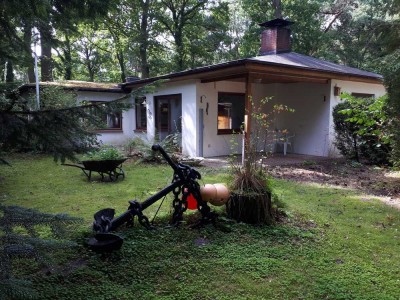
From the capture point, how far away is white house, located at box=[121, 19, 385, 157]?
31.5ft

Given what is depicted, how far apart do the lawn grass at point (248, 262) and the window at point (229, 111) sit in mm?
6535

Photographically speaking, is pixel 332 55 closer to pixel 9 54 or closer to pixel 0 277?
pixel 9 54

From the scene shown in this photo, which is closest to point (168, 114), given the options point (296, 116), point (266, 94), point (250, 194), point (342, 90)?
point (266, 94)

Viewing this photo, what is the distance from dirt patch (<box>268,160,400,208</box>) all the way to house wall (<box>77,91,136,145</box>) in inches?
300

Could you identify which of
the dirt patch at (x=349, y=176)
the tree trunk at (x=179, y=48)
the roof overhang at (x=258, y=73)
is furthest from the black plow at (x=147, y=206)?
the tree trunk at (x=179, y=48)

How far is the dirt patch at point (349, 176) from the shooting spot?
5.82 m

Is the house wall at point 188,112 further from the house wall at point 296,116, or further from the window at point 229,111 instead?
the window at point 229,111

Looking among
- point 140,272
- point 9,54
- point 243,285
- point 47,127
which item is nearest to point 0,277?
point 47,127

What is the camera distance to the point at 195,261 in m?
2.82

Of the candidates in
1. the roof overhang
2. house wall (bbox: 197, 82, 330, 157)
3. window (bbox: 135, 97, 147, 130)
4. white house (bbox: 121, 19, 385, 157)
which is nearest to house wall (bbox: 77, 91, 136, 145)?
window (bbox: 135, 97, 147, 130)

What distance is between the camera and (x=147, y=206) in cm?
319

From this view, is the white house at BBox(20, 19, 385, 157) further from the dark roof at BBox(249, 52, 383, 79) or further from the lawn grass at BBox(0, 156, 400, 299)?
the lawn grass at BBox(0, 156, 400, 299)

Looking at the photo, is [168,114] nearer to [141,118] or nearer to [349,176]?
[141,118]

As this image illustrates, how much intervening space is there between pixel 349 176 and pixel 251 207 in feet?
14.7
